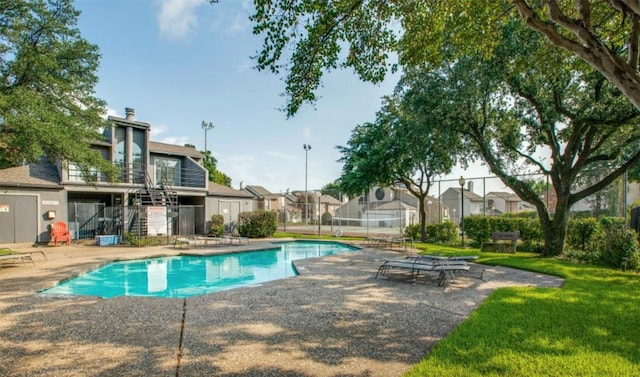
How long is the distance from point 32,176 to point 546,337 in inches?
833

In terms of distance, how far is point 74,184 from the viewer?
17.1m

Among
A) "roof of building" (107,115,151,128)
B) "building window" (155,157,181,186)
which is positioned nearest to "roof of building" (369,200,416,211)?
"building window" (155,157,181,186)

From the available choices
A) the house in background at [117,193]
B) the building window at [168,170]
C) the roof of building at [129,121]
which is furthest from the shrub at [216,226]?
the roof of building at [129,121]

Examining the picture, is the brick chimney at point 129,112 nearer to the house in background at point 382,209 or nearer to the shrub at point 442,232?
the house in background at point 382,209

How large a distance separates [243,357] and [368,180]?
15.7 m

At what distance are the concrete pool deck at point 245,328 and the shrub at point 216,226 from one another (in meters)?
12.4

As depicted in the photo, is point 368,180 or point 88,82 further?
point 368,180

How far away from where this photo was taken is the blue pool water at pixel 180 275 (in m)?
9.25

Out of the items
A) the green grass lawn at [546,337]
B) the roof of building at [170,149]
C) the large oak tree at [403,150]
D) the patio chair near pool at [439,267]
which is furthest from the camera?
the roof of building at [170,149]

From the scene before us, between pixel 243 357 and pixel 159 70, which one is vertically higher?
pixel 159 70

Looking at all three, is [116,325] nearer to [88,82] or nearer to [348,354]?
[348,354]

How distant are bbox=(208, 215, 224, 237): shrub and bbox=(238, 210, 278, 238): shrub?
1119 mm

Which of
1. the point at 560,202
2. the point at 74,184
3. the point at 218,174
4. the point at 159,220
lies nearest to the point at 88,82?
the point at 74,184

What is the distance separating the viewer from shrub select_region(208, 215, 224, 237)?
21.2 metres
